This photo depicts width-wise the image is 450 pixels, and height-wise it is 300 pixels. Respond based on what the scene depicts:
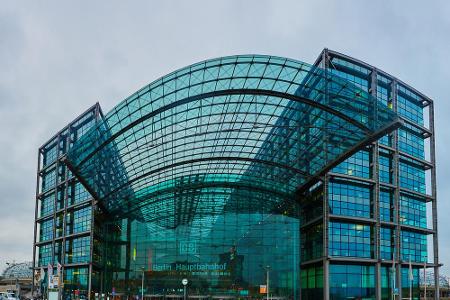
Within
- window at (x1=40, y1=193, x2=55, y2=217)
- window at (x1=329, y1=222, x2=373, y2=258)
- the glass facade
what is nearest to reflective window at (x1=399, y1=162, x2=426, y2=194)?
window at (x1=329, y1=222, x2=373, y2=258)

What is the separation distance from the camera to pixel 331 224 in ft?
232

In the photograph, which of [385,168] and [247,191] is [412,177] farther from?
[247,191]

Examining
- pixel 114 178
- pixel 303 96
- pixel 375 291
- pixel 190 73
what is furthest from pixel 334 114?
pixel 114 178

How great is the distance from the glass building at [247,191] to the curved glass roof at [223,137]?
0.20 metres

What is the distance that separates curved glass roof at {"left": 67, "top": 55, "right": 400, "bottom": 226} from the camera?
5228cm

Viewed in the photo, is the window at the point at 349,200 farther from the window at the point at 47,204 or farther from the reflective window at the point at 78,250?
the window at the point at 47,204

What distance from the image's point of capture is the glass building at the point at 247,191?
193ft

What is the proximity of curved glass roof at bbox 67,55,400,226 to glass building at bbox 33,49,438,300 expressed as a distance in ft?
0.66

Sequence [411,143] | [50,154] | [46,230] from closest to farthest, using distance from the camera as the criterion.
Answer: [411,143], [46,230], [50,154]

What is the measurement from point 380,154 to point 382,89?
8601 millimetres

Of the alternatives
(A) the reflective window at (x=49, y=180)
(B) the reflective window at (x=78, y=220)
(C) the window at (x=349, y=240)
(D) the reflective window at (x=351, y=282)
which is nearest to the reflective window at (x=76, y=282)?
(B) the reflective window at (x=78, y=220)

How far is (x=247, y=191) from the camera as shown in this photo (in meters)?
83.8

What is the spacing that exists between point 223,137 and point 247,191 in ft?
47.5

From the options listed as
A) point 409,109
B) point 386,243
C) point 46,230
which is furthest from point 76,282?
point 409,109
